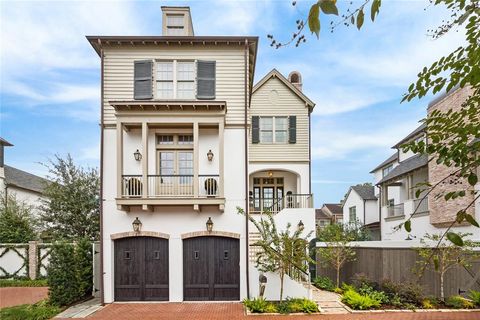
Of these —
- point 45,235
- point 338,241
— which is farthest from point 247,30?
point 45,235

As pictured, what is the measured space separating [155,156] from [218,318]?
6.14 m

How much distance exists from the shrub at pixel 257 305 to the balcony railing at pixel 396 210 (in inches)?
546

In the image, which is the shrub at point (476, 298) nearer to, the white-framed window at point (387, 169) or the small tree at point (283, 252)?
the small tree at point (283, 252)

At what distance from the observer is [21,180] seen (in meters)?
27.9

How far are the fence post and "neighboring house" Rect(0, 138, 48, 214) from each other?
24.1 ft

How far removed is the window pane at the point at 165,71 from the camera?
515 inches

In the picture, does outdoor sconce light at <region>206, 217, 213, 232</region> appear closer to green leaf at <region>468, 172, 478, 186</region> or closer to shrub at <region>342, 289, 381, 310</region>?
shrub at <region>342, 289, 381, 310</region>

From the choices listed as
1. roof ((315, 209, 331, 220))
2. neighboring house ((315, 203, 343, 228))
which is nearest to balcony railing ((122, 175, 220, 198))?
neighboring house ((315, 203, 343, 228))

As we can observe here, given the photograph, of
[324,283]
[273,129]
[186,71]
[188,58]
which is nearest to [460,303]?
[324,283]

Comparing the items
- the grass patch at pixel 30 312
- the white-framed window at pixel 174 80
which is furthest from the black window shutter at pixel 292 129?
the grass patch at pixel 30 312

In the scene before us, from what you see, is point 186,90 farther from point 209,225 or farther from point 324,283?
point 324,283

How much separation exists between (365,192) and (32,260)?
81.8ft

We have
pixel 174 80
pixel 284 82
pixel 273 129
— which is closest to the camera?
pixel 174 80

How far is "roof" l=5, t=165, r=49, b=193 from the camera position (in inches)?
1026
